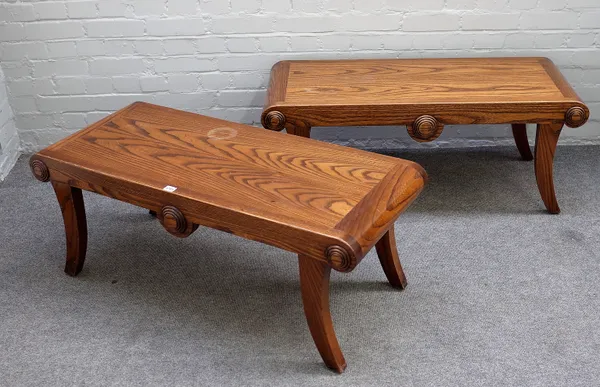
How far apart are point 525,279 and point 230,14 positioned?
5.00ft

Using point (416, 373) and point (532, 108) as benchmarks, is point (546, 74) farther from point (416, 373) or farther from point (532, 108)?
point (416, 373)

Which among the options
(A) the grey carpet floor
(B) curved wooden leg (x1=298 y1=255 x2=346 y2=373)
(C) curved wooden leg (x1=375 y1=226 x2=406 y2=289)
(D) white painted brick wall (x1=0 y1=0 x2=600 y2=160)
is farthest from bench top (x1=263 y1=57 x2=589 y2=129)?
(B) curved wooden leg (x1=298 y1=255 x2=346 y2=373)

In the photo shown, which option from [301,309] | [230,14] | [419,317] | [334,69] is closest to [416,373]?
[419,317]

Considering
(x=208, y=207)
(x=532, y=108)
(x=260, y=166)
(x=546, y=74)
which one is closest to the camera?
(x=208, y=207)

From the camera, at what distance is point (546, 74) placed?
3031 millimetres

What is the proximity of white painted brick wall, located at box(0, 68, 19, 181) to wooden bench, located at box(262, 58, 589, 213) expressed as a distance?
3.86 ft

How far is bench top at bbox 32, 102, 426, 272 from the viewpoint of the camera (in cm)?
213

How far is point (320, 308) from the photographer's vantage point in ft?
Answer: 7.10

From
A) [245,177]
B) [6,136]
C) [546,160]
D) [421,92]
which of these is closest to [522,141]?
[546,160]

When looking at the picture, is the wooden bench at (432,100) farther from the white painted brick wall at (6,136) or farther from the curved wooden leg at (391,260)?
the white painted brick wall at (6,136)

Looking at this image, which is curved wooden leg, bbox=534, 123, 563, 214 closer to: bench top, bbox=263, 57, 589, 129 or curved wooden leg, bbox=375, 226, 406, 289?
bench top, bbox=263, 57, 589, 129

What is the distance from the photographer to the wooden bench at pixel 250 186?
2.12 metres

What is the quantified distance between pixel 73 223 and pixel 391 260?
103 centimetres

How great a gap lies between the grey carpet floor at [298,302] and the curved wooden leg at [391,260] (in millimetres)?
42
